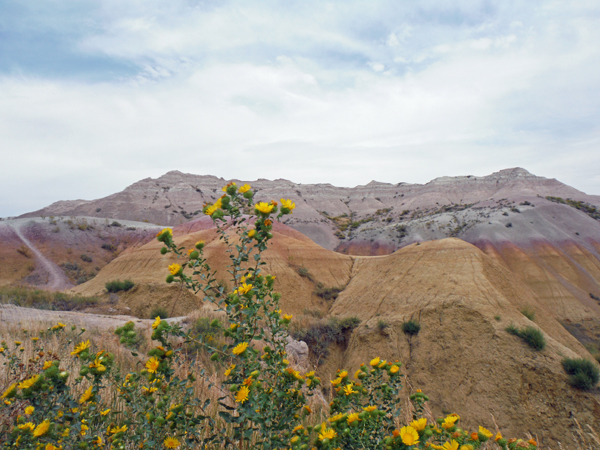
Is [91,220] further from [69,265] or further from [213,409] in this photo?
[213,409]

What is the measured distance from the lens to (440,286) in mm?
15805

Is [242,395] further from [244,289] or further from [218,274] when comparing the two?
[218,274]

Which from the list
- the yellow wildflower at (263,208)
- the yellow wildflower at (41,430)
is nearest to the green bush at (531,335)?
the yellow wildflower at (263,208)

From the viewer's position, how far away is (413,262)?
65.1 feet

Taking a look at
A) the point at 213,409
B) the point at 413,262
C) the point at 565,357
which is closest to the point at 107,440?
the point at 213,409

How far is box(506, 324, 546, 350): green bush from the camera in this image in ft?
35.5

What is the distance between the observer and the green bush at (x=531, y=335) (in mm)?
10812

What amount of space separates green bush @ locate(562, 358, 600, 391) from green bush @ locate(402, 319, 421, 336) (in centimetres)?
492

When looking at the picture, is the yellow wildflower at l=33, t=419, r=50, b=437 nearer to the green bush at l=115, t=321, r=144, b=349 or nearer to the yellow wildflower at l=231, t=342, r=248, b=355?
the green bush at l=115, t=321, r=144, b=349

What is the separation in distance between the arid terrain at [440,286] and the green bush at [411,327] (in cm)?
26

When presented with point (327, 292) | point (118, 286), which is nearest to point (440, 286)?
point (327, 292)

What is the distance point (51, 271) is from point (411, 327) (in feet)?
106

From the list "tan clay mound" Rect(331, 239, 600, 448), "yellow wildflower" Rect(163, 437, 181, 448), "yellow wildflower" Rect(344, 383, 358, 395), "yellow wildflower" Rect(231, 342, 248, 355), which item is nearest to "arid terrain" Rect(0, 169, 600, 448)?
"tan clay mound" Rect(331, 239, 600, 448)

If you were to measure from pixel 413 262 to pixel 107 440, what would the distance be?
19.6 m
